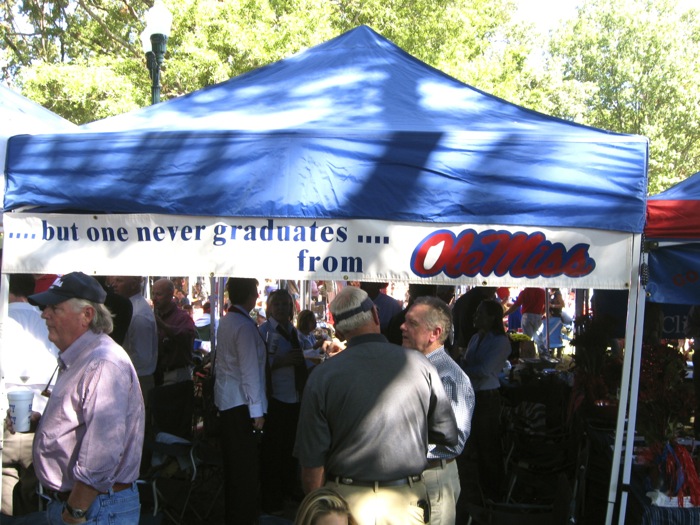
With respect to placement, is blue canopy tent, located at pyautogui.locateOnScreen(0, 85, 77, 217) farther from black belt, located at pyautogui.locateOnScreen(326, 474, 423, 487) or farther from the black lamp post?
black belt, located at pyautogui.locateOnScreen(326, 474, 423, 487)

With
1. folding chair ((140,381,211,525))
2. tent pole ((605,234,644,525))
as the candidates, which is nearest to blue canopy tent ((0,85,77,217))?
folding chair ((140,381,211,525))

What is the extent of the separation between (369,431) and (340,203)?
1.21 metres

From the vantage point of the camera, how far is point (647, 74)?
2922 centimetres

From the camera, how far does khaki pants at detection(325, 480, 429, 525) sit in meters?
2.96

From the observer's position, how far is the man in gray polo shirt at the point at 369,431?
293cm

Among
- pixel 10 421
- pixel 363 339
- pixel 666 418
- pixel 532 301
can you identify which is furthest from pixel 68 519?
pixel 532 301

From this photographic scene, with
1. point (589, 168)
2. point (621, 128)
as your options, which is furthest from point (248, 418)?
point (621, 128)

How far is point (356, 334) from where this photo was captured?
311cm

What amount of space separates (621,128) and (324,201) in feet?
100

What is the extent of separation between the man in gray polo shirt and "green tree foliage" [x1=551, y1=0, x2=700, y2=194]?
87.7 feet

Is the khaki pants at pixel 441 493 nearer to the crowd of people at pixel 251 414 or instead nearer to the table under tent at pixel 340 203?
the crowd of people at pixel 251 414

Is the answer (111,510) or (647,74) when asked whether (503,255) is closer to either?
(111,510)

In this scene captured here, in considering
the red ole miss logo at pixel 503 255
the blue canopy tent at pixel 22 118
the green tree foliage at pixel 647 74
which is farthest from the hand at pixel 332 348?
the green tree foliage at pixel 647 74

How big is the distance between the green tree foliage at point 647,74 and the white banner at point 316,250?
25.8 m
